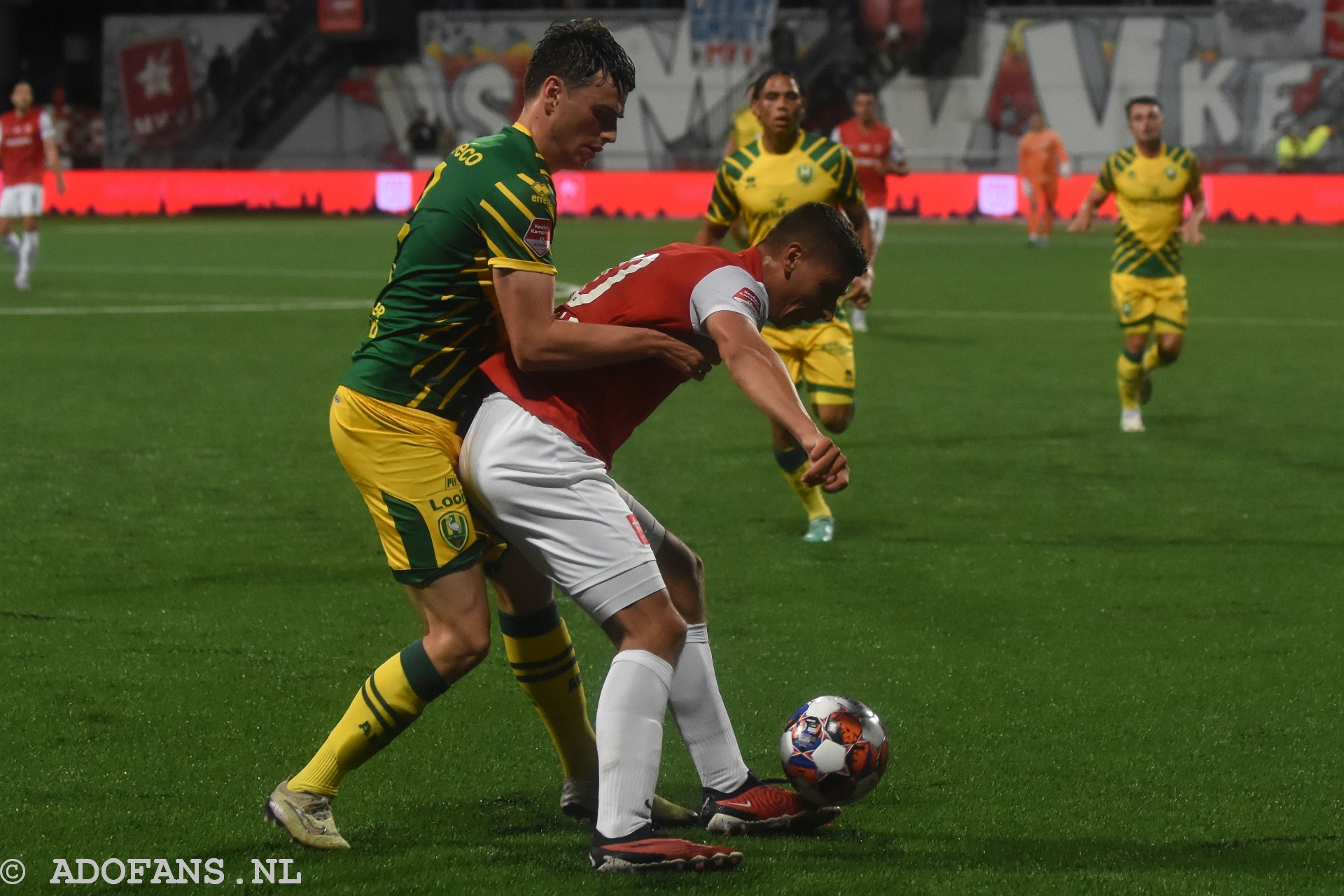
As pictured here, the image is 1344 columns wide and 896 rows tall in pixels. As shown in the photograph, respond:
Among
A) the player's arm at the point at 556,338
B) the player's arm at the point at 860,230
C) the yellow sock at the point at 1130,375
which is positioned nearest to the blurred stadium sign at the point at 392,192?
the yellow sock at the point at 1130,375

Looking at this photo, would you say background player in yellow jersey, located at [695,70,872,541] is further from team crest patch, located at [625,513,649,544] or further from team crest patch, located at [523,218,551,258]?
team crest patch, located at [523,218,551,258]

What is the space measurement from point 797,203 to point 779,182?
5.7 inches

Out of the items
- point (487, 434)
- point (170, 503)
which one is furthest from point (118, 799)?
point (170, 503)

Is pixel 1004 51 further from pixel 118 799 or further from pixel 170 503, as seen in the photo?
pixel 118 799

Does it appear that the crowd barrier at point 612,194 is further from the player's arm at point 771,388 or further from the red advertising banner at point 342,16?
the player's arm at point 771,388

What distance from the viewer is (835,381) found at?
8461 mm

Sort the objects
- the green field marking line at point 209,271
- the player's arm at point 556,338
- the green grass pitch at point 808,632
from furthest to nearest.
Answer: the green field marking line at point 209,271
the green grass pitch at point 808,632
the player's arm at point 556,338

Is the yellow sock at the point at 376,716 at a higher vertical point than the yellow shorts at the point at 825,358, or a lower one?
lower

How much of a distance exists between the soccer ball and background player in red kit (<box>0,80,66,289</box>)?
697 inches

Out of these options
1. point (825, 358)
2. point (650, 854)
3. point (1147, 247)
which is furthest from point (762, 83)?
point (650, 854)

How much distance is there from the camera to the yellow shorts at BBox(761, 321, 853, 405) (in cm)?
846

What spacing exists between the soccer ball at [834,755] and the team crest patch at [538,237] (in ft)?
4.93

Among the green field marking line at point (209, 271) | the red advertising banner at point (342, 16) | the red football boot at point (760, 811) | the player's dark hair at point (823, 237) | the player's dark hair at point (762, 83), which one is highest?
the red advertising banner at point (342, 16)

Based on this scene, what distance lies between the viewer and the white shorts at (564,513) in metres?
4.11
